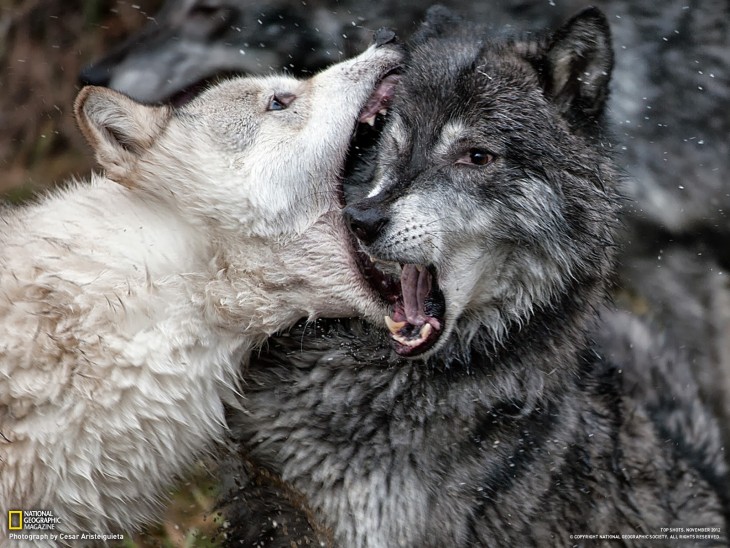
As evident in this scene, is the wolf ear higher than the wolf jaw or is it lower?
higher

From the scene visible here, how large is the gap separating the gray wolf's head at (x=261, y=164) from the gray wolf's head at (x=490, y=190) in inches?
7.3

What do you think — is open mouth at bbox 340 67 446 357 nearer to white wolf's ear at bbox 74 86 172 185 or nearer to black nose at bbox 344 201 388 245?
A: black nose at bbox 344 201 388 245

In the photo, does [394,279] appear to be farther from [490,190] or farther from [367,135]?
[367,135]

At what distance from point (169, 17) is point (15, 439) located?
3526 millimetres

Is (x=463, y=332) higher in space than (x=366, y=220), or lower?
lower

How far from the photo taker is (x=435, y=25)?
4.23 meters

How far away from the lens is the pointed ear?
368cm

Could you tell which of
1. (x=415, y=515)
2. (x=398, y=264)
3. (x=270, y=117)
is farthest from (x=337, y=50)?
(x=415, y=515)

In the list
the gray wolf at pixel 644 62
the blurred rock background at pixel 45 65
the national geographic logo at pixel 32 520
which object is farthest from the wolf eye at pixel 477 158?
the blurred rock background at pixel 45 65

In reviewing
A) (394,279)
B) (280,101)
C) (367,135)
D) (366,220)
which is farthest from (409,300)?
(280,101)

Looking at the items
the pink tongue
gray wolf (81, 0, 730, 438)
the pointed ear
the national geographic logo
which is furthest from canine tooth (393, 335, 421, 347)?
gray wolf (81, 0, 730, 438)

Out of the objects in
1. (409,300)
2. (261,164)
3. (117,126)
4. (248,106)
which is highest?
(117,126)

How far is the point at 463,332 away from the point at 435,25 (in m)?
1.49

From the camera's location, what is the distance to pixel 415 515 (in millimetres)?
3781
